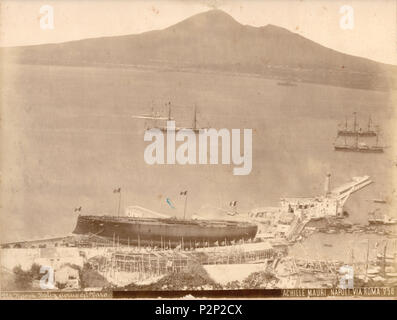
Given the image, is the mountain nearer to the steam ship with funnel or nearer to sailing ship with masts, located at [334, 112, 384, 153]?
sailing ship with masts, located at [334, 112, 384, 153]

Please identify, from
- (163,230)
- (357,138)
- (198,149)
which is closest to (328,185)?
(357,138)

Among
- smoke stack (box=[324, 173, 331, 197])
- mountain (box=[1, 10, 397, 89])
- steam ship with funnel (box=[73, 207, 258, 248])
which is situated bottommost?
steam ship with funnel (box=[73, 207, 258, 248])

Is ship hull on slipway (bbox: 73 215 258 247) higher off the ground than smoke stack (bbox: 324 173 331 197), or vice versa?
smoke stack (bbox: 324 173 331 197)

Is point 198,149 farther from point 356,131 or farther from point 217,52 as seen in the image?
point 356,131

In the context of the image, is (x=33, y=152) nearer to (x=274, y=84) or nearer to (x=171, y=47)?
(x=171, y=47)

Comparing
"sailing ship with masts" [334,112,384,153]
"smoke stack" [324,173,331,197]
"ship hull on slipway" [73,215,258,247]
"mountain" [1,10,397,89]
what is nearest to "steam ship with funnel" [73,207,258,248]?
"ship hull on slipway" [73,215,258,247]

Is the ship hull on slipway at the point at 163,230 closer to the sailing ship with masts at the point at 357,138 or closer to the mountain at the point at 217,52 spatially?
the sailing ship with masts at the point at 357,138
